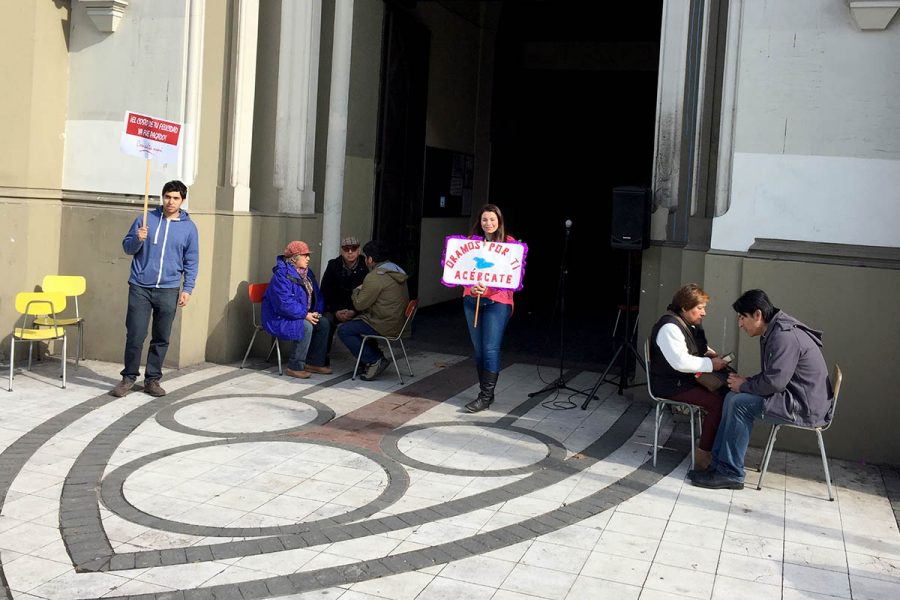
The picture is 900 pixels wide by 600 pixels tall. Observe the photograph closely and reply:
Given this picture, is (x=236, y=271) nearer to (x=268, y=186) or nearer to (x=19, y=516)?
(x=268, y=186)

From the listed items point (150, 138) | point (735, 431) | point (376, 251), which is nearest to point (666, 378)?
point (735, 431)

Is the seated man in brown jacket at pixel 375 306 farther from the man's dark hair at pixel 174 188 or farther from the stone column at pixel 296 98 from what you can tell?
the man's dark hair at pixel 174 188

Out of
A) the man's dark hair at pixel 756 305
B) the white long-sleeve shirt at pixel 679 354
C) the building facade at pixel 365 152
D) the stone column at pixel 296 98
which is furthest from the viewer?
the stone column at pixel 296 98

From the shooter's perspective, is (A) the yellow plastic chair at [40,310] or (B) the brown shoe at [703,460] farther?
(A) the yellow plastic chair at [40,310]

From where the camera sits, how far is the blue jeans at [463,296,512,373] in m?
8.21

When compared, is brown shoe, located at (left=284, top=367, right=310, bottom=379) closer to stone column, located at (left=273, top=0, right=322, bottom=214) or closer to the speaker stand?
stone column, located at (left=273, top=0, right=322, bottom=214)

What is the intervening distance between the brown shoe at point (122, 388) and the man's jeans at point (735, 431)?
193 inches

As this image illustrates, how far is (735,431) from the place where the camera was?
6.28 meters

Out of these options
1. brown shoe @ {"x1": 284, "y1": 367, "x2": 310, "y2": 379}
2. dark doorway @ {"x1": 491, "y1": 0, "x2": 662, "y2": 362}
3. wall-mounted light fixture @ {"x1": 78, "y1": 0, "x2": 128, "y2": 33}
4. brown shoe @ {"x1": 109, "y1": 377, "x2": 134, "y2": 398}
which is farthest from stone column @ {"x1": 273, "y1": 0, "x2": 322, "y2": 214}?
dark doorway @ {"x1": 491, "y1": 0, "x2": 662, "y2": 362}

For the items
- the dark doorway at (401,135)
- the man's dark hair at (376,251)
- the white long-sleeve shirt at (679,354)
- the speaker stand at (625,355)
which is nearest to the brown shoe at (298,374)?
the man's dark hair at (376,251)

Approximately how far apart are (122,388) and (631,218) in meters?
4.71

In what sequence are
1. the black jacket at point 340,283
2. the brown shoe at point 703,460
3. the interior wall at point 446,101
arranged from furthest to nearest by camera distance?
the interior wall at point 446,101 → the black jacket at point 340,283 → the brown shoe at point 703,460

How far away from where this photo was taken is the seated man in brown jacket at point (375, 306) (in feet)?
29.8

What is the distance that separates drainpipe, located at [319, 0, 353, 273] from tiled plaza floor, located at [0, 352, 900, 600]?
2.60 meters
